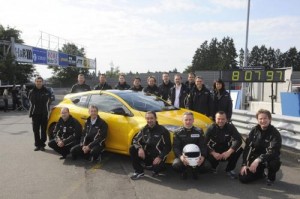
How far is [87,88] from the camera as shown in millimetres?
10172

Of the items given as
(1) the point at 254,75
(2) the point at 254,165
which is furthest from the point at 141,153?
(1) the point at 254,75

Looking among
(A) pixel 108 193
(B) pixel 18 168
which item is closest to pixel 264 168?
(A) pixel 108 193

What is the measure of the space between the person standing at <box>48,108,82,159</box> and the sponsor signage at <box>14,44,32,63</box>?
19.1 m

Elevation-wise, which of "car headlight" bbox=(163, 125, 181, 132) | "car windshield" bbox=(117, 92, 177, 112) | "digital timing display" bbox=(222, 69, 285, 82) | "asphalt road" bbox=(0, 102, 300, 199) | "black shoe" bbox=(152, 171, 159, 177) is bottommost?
"asphalt road" bbox=(0, 102, 300, 199)

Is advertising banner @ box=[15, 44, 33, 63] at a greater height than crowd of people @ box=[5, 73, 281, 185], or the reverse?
advertising banner @ box=[15, 44, 33, 63]

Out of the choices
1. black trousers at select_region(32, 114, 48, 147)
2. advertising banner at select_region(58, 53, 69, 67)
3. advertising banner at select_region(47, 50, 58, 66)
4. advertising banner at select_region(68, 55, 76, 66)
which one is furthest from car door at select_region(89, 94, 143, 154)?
advertising banner at select_region(68, 55, 76, 66)

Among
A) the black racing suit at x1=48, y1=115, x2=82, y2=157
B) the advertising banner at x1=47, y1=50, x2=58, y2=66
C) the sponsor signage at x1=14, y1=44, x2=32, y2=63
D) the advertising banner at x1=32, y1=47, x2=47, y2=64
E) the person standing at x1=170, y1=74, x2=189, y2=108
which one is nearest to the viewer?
the black racing suit at x1=48, y1=115, x2=82, y2=157

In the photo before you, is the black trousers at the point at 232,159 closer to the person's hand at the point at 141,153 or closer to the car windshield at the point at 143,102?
the person's hand at the point at 141,153

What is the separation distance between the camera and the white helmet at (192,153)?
5949 millimetres

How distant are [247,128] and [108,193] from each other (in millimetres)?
5393

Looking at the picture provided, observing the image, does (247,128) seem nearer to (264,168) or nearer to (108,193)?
(264,168)

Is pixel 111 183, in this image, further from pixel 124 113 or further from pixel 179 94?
pixel 179 94

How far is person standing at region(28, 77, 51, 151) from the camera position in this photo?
8805 mm

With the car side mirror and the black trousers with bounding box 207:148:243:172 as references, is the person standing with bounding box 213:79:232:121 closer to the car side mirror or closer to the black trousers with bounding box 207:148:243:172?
the black trousers with bounding box 207:148:243:172
